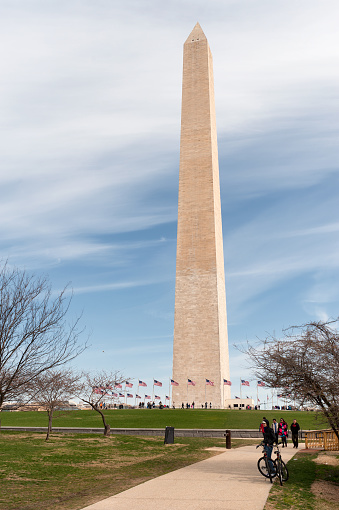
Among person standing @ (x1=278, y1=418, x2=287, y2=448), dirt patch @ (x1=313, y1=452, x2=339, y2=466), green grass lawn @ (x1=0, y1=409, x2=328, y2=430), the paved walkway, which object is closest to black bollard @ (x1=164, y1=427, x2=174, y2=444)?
person standing @ (x1=278, y1=418, x2=287, y2=448)

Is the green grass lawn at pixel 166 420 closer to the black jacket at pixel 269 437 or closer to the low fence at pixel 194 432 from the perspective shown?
the low fence at pixel 194 432

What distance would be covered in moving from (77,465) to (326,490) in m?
8.29

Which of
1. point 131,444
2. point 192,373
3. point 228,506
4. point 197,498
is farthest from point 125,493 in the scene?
point 192,373

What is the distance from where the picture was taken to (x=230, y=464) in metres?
16.9

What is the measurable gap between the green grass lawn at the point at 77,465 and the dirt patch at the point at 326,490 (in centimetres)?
455

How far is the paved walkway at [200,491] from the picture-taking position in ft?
33.0

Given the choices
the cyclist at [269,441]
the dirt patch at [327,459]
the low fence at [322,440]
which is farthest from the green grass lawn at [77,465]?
the dirt patch at [327,459]

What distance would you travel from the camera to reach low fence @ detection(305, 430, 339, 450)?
924 inches

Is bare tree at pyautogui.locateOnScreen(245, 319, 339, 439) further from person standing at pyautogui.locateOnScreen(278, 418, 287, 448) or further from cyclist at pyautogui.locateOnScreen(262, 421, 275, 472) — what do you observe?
person standing at pyautogui.locateOnScreen(278, 418, 287, 448)

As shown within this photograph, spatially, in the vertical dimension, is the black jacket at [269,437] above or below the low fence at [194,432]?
below

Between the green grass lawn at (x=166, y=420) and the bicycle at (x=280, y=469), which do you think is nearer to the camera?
the bicycle at (x=280, y=469)

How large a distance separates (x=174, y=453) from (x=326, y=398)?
27.7ft

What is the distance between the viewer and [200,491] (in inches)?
456

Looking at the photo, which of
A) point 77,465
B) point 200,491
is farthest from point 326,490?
point 77,465
